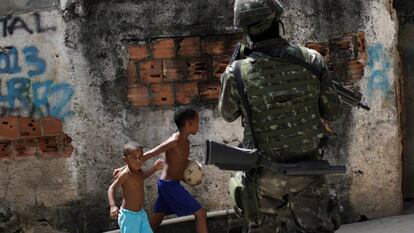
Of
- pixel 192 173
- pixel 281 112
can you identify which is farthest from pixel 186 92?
pixel 281 112

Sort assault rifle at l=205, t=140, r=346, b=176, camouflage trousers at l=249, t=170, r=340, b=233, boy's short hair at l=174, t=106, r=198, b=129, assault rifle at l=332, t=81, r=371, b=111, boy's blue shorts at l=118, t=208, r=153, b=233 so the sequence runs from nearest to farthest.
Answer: assault rifle at l=205, t=140, r=346, b=176, camouflage trousers at l=249, t=170, r=340, b=233, assault rifle at l=332, t=81, r=371, b=111, boy's blue shorts at l=118, t=208, r=153, b=233, boy's short hair at l=174, t=106, r=198, b=129

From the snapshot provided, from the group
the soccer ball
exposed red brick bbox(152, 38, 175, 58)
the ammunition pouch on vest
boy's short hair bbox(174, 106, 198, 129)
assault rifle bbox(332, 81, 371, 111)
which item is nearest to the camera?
the ammunition pouch on vest

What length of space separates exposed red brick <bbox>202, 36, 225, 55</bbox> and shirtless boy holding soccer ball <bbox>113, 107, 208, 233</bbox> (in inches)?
28.5

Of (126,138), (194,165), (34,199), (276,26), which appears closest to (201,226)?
(194,165)

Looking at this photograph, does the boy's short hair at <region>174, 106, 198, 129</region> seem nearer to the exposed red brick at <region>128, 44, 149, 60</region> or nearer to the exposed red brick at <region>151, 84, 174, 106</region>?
the exposed red brick at <region>151, 84, 174, 106</region>

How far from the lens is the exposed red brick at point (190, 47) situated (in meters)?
5.78

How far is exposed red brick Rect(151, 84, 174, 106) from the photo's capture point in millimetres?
5816

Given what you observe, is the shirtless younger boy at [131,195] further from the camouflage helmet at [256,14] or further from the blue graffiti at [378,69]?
the blue graffiti at [378,69]

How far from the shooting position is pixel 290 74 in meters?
3.79

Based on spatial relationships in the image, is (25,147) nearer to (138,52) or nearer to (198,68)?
(138,52)

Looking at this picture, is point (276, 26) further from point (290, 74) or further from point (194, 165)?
point (194, 165)

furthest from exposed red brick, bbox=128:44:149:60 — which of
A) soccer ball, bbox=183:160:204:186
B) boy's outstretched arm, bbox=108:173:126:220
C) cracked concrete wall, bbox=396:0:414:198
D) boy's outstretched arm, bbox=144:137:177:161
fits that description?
cracked concrete wall, bbox=396:0:414:198

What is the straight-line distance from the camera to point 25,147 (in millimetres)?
5859

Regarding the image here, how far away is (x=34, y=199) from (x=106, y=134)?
813 mm
